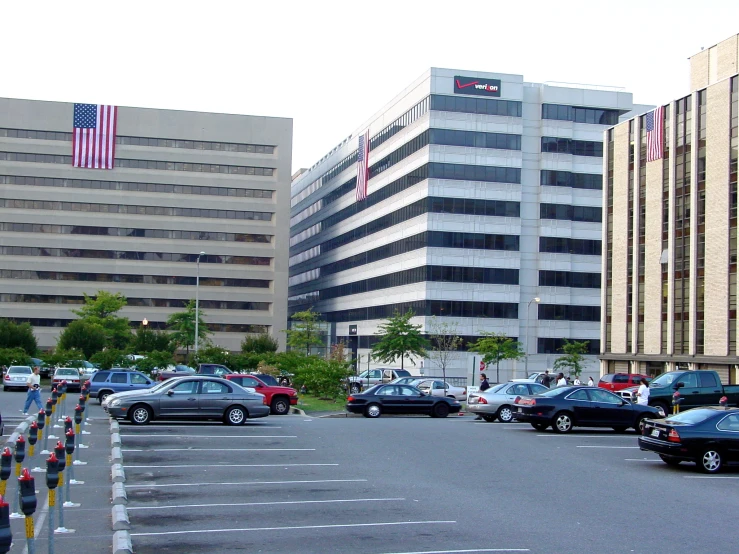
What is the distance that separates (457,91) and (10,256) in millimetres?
51216

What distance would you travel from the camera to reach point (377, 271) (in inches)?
3300

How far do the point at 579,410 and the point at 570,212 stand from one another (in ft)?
170

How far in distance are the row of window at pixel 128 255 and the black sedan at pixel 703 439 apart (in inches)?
3205

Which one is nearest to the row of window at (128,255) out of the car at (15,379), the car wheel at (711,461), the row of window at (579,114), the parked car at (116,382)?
the row of window at (579,114)

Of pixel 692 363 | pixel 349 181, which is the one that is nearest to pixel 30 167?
pixel 349 181

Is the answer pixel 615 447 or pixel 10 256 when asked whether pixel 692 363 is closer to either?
pixel 615 447

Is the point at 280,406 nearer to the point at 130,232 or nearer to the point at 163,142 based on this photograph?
the point at 130,232

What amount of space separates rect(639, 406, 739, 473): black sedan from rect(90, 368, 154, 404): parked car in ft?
79.8

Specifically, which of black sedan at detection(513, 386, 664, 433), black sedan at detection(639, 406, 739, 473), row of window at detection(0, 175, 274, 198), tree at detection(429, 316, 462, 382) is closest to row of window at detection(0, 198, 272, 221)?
row of window at detection(0, 175, 274, 198)

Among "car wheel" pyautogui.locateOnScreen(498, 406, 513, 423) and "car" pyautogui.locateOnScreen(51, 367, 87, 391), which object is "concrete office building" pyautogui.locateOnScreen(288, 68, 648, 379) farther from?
"car wheel" pyautogui.locateOnScreen(498, 406, 513, 423)

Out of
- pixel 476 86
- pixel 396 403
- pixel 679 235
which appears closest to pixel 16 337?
pixel 476 86

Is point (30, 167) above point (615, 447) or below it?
above

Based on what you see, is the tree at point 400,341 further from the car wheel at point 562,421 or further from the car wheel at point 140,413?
the car wheel at point 140,413

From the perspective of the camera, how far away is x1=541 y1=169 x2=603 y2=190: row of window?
245 feet
